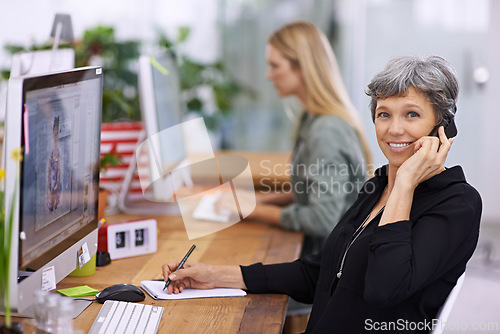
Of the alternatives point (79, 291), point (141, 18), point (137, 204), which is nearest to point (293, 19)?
point (141, 18)

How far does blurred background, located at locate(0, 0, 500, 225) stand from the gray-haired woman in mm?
3000

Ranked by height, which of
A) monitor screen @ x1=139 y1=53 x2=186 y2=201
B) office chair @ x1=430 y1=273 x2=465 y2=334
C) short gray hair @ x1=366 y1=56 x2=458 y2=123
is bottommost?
office chair @ x1=430 y1=273 x2=465 y2=334

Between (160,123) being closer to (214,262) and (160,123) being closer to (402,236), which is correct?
(214,262)

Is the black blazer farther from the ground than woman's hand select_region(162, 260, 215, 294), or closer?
farther from the ground

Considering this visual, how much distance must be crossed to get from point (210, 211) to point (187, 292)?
781mm

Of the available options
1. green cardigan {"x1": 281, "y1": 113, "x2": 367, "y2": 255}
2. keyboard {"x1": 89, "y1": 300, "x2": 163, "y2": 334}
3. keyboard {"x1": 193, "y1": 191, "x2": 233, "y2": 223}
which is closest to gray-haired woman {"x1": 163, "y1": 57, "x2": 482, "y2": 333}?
keyboard {"x1": 89, "y1": 300, "x2": 163, "y2": 334}

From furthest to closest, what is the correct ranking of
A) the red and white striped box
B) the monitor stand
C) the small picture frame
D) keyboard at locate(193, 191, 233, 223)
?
the red and white striped box
the monitor stand
keyboard at locate(193, 191, 233, 223)
the small picture frame

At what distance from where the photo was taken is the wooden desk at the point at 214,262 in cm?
129

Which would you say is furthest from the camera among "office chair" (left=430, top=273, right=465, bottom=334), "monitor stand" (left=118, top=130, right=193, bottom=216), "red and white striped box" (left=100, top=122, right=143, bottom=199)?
"red and white striped box" (left=100, top=122, right=143, bottom=199)

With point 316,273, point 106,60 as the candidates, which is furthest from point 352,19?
point 316,273

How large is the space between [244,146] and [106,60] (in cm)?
140

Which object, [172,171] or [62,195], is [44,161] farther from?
[172,171]

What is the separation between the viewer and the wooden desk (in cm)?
129

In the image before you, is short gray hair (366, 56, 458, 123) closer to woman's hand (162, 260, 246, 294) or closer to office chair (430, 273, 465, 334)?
office chair (430, 273, 465, 334)
